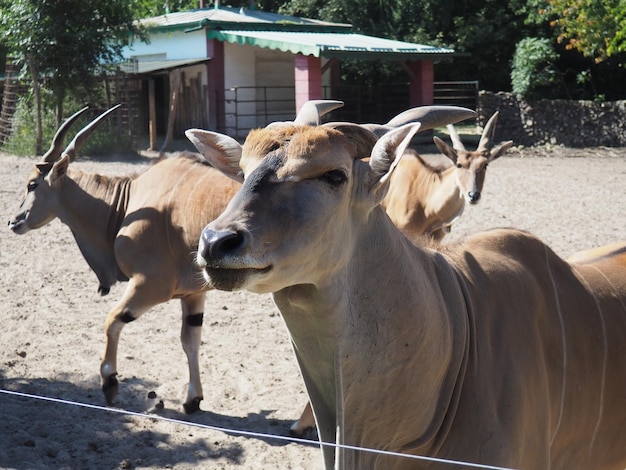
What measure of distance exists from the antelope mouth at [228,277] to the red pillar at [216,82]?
22.2 metres

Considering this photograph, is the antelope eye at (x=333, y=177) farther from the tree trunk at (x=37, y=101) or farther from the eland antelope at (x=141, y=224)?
the tree trunk at (x=37, y=101)

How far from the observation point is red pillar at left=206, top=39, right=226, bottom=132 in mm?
24266

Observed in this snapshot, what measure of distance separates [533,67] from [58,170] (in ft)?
64.7

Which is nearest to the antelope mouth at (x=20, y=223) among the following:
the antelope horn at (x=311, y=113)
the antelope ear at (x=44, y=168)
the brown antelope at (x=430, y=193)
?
the antelope ear at (x=44, y=168)

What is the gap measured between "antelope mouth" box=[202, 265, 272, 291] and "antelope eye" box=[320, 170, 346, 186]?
359 mm

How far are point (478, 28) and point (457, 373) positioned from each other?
27315 mm

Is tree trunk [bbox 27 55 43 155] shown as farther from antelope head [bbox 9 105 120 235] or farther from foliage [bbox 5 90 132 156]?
antelope head [bbox 9 105 120 235]

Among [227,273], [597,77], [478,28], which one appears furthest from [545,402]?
[478,28]

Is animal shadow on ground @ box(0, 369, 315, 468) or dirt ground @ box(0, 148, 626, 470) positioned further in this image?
dirt ground @ box(0, 148, 626, 470)

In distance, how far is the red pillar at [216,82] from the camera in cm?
2427

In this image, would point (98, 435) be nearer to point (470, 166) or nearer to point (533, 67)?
point (470, 166)

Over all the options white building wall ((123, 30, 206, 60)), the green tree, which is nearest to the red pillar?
white building wall ((123, 30, 206, 60))

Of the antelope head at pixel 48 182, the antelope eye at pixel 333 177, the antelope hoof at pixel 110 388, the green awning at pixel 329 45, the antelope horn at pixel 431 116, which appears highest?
the green awning at pixel 329 45

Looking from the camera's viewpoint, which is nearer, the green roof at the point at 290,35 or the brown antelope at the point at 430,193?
the brown antelope at the point at 430,193
